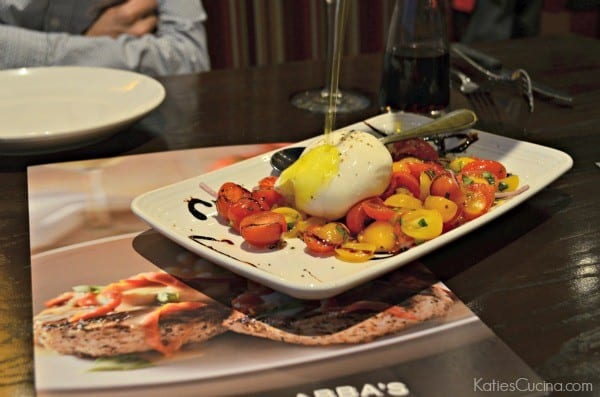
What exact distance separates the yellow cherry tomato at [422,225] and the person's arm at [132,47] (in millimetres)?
1077

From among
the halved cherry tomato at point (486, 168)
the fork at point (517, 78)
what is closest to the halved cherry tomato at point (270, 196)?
the halved cherry tomato at point (486, 168)

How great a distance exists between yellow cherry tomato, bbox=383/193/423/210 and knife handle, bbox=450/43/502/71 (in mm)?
729

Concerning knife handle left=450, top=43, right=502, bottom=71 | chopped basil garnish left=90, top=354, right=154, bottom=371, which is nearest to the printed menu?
chopped basil garnish left=90, top=354, right=154, bottom=371

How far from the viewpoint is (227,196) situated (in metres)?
0.79

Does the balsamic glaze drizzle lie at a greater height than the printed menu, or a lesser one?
greater

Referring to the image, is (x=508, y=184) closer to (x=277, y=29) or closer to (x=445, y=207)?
A: (x=445, y=207)

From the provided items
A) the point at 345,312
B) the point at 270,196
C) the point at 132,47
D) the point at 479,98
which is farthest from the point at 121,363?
the point at 132,47

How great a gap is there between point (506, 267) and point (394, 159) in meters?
0.23

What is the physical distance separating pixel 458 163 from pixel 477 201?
13 centimetres

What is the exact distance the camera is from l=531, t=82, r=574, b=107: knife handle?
1.27 metres

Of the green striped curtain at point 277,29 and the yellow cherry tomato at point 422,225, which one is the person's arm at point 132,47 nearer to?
the green striped curtain at point 277,29

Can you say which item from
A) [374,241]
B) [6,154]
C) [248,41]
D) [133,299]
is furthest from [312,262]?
[248,41]

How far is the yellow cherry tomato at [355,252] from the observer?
70 cm

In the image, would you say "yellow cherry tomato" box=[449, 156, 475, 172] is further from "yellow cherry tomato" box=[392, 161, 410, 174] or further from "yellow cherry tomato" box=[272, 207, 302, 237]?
"yellow cherry tomato" box=[272, 207, 302, 237]
